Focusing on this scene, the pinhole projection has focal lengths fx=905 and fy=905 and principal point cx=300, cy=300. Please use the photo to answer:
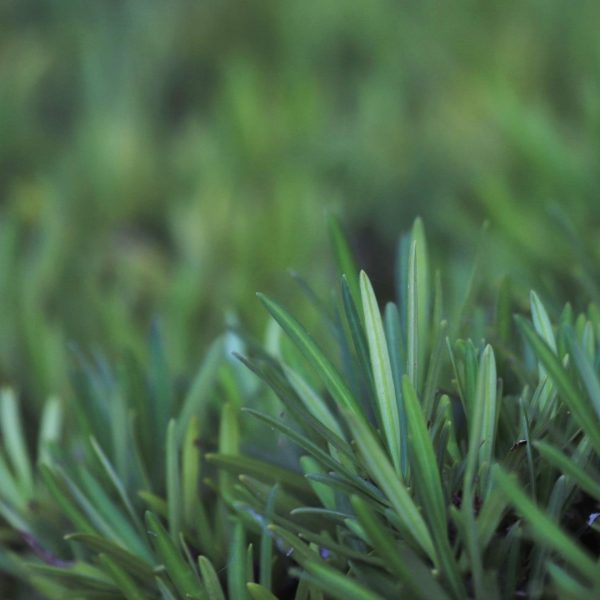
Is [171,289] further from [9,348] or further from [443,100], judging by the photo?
[443,100]

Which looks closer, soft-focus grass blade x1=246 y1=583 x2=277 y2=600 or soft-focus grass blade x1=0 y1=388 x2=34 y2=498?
soft-focus grass blade x1=246 y1=583 x2=277 y2=600

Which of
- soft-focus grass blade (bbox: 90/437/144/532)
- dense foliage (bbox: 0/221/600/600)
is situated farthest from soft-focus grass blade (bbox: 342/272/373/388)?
soft-focus grass blade (bbox: 90/437/144/532)

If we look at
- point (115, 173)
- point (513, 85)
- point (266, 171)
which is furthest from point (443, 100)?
point (115, 173)

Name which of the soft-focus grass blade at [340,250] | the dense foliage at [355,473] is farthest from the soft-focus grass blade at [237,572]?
the soft-focus grass blade at [340,250]

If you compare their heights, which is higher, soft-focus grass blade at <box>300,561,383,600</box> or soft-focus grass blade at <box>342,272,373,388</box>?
soft-focus grass blade at <box>342,272,373,388</box>

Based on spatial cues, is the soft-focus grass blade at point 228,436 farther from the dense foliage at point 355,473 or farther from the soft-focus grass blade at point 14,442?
the soft-focus grass blade at point 14,442

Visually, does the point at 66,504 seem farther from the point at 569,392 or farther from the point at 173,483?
the point at 569,392

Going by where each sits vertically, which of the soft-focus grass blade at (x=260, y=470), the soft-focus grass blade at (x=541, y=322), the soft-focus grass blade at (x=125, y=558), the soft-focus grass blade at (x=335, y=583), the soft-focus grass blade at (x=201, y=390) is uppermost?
the soft-focus grass blade at (x=541, y=322)

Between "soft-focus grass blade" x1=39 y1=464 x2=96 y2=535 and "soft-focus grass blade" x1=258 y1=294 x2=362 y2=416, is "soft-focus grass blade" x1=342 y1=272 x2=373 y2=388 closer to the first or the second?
"soft-focus grass blade" x1=258 y1=294 x2=362 y2=416
